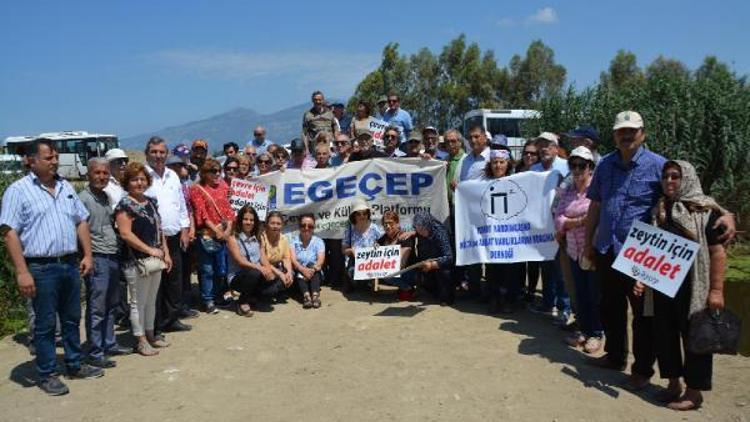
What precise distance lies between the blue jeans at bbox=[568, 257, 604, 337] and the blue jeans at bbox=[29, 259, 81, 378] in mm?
4773

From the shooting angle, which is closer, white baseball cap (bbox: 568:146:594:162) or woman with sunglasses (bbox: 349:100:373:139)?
white baseball cap (bbox: 568:146:594:162)

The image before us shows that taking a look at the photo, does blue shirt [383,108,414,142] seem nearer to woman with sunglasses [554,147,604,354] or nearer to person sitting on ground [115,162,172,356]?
woman with sunglasses [554,147,604,354]

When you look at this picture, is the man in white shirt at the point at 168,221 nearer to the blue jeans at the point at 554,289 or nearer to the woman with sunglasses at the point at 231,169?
the woman with sunglasses at the point at 231,169

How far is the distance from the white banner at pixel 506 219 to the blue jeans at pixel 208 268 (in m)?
3.10

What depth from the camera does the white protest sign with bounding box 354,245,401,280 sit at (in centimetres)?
780

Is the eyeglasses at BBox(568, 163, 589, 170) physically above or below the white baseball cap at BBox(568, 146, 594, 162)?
below

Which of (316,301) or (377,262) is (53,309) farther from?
(377,262)

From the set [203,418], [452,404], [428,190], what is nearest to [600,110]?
[428,190]

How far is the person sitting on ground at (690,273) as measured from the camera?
4.63m

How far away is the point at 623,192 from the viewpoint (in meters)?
5.11

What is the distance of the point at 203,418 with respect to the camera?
482cm

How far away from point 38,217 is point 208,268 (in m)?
2.89

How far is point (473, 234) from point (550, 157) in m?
1.32

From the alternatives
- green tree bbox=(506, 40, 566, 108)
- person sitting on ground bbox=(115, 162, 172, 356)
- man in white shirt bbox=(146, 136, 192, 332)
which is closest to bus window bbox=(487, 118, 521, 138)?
green tree bbox=(506, 40, 566, 108)
